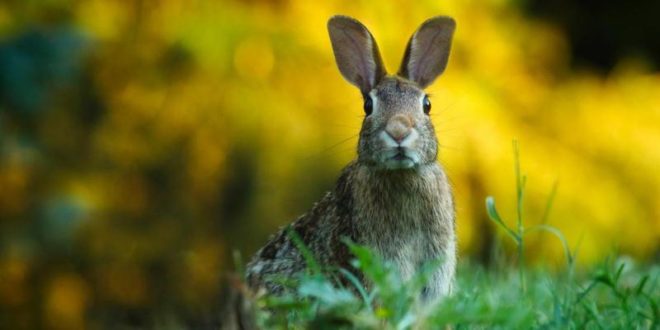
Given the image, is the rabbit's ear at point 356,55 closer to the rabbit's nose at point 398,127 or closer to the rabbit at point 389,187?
the rabbit at point 389,187

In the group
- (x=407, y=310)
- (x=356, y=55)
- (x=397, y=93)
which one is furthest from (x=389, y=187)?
(x=407, y=310)

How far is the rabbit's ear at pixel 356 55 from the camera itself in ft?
13.1

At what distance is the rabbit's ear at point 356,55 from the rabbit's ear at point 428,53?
10 centimetres

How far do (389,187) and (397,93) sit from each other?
0.29 metres

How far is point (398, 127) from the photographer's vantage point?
3664 millimetres

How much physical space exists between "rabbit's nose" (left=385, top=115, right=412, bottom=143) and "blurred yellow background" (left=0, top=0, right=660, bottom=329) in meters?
3.47

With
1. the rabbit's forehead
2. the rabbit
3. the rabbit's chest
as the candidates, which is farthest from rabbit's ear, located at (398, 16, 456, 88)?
the rabbit's chest

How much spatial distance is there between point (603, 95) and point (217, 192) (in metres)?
2.55

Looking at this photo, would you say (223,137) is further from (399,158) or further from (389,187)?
(399,158)

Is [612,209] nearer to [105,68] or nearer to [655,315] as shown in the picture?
[105,68]

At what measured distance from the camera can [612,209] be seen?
768 cm

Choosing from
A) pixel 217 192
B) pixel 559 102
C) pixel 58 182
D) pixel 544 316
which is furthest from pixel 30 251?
pixel 544 316

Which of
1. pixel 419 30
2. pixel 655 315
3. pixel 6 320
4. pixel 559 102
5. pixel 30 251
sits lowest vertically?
pixel 6 320

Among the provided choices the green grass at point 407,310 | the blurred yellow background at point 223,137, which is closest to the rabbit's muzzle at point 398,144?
the green grass at point 407,310
